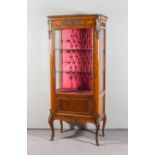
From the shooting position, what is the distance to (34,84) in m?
3.92

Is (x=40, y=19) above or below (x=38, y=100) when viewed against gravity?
above

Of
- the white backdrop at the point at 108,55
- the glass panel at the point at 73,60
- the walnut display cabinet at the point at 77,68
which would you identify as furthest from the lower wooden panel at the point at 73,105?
the white backdrop at the point at 108,55

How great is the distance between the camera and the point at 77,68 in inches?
145

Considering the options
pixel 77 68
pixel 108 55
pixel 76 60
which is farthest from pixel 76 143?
pixel 108 55

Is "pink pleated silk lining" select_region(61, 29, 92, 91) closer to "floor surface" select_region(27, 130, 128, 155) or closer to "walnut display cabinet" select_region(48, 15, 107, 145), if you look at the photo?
"walnut display cabinet" select_region(48, 15, 107, 145)

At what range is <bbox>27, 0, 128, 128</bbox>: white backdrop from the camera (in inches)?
148

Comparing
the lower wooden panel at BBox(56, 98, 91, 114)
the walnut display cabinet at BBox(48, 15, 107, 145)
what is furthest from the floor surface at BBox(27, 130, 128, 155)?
the lower wooden panel at BBox(56, 98, 91, 114)

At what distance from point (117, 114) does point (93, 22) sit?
4.66 feet

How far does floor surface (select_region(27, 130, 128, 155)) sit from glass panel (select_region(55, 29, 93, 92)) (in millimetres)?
635

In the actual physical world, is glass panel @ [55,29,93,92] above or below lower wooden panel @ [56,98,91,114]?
above

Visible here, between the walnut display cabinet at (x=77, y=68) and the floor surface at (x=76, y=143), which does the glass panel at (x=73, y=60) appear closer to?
the walnut display cabinet at (x=77, y=68)

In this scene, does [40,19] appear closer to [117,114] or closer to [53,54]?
[53,54]

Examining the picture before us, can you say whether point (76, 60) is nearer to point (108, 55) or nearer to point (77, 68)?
point (77, 68)
